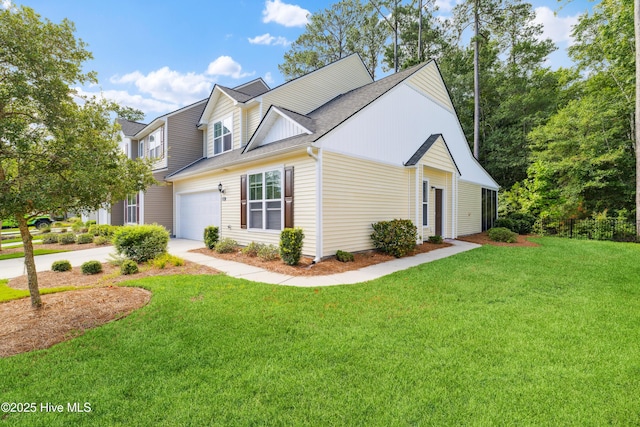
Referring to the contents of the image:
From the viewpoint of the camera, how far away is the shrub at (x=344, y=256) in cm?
791

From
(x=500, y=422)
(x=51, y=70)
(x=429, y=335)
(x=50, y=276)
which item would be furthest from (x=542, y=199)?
(x=50, y=276)

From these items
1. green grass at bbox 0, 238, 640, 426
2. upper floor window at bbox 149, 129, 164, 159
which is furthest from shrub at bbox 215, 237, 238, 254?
upper floor window at bbox 149, 129, 164, 159

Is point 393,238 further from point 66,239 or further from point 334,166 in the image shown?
point 66,239

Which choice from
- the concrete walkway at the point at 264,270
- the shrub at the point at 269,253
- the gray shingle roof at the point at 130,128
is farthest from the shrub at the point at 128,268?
the gray shingle roof at the point at 130,128

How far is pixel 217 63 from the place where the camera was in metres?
20.9

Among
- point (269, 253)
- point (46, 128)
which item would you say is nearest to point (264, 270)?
point (269, 253)

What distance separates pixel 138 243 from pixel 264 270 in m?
3.95

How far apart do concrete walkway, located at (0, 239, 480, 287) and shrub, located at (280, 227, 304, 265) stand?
2.40ft

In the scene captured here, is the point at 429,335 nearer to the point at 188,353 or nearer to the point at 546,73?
the point at 188,353

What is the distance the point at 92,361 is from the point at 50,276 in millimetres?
5705

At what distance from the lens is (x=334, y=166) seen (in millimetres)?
8156

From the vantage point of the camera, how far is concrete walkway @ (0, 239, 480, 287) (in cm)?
621

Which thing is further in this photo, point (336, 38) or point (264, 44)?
point (336, 38)

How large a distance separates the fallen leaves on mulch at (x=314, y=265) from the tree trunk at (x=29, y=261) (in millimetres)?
4209
